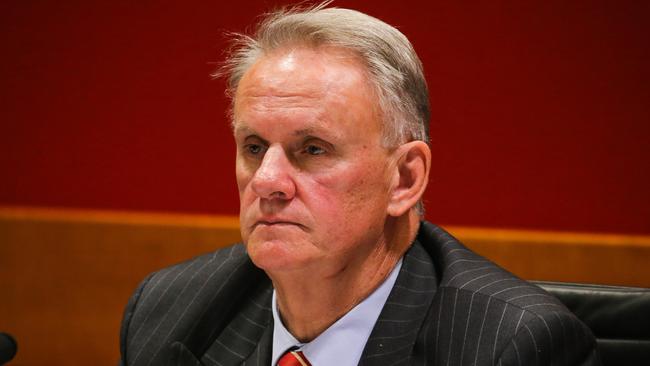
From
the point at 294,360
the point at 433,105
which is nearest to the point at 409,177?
the point at 294,360

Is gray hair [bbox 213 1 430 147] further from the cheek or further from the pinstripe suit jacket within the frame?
the pinstripe suit jacket

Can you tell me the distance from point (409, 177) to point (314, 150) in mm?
224

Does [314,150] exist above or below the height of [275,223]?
above

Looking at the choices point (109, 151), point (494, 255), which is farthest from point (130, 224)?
point (494, 255)

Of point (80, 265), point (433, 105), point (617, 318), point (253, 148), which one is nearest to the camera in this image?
point (253, 148)

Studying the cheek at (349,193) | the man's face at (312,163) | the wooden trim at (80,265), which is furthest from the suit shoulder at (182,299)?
the wooden trim at (80,265)

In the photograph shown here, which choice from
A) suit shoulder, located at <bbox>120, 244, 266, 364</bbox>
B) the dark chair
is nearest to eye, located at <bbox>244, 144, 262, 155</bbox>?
suit shoulder, located at <bbox>120, 244, 266, 364</bbox>

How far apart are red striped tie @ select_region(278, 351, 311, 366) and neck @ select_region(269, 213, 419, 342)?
43 mm

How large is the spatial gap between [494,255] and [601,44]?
779 mm

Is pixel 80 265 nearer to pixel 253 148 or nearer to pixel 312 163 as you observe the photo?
pixel 253 148

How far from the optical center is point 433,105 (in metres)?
2.95

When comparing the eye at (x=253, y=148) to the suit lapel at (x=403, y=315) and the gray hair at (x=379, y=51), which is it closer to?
the gray hair at (x=379, y=51)

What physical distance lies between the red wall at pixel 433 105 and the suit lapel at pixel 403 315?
1253 millimetres

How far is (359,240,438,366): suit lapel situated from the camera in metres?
1.61
